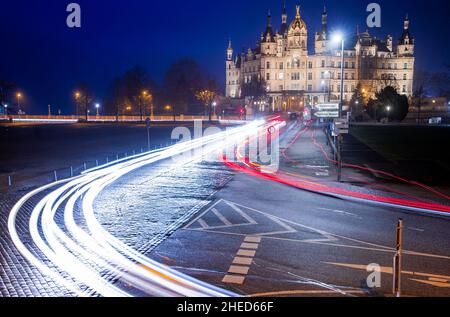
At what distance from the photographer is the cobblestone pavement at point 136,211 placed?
337 inches

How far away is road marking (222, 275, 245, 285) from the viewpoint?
27.6 ft

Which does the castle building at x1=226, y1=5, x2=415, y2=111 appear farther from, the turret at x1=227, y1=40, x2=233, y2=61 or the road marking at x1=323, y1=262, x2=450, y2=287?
the road marking at x1=323, y1=262, x2=450, y2=287

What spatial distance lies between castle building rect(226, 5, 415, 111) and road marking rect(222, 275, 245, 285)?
459 feet

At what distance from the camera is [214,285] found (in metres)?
8.23

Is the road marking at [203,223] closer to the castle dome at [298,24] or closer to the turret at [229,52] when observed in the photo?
the castle dome at [298,24]

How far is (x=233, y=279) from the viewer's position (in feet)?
28.1

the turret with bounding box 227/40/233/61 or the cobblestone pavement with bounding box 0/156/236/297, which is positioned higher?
the turret with bounding box 227/40/233/61

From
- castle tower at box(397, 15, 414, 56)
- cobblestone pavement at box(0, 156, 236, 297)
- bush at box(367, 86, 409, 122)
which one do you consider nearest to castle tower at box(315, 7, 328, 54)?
castle tower at box(397, 15, 414, 56)

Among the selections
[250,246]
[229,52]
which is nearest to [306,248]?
[250,246]

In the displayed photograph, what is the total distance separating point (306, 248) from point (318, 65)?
149 meters

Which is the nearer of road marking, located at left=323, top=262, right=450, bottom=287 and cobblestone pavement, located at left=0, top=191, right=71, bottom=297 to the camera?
cobblestone pavement, located at left=0, top=191, right=71, bottom=297

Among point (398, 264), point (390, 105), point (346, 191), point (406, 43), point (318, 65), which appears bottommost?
point (346, 191)

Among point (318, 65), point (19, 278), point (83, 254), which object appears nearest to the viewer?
point (19, 278)

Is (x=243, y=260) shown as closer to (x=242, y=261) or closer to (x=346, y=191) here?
(x=242, y=261)
